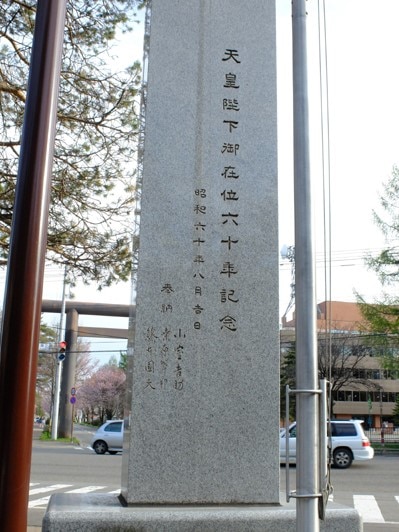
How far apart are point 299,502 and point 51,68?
134 inches

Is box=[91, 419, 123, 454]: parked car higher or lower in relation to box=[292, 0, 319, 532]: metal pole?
lower

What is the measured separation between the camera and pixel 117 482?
12055 mm

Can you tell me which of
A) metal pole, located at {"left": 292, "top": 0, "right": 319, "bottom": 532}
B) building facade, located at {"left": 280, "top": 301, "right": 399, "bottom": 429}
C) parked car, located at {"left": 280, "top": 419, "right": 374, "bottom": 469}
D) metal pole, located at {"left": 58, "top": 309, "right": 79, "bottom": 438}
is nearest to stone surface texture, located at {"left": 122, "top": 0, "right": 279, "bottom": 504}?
metal pole, located at {"left": 292, "top": 0, "right": 319, "bottom": 532}

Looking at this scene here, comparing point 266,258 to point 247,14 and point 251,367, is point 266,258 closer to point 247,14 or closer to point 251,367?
point 251,367

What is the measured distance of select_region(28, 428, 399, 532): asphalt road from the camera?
891 centimetres

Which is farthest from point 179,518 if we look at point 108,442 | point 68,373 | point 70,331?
point 68,373

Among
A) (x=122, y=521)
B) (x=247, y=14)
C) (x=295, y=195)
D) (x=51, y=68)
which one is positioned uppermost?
(x=247, y=14)

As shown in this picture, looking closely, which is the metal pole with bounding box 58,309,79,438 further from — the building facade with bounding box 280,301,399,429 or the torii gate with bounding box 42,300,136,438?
the building facade with bounding box 280,301,399,429

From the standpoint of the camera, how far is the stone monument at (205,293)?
3.98m

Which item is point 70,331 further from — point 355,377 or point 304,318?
point 304,318

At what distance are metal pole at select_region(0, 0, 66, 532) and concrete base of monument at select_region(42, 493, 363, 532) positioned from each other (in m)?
0.34

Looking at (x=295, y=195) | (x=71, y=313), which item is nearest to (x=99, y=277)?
(x=295, y=195)

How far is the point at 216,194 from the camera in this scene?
456 centimetres

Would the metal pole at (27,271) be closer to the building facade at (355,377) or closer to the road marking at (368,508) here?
the road marking at (368,508)
